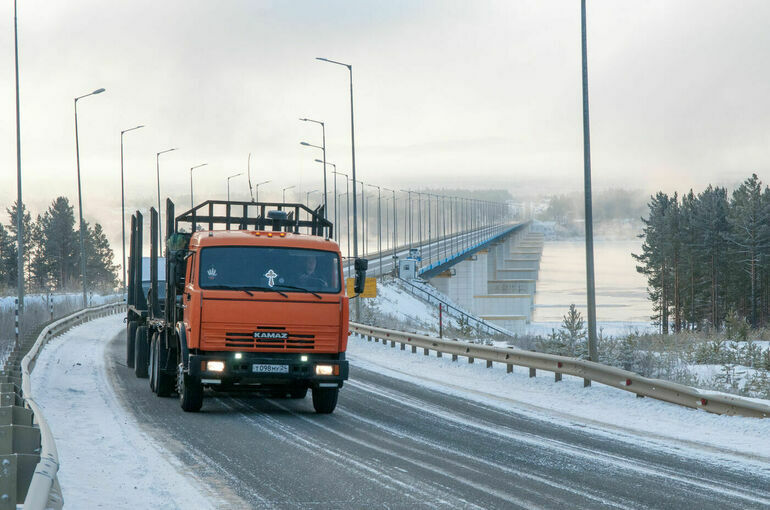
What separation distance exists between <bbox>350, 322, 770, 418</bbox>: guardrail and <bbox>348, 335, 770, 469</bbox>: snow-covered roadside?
0.13 m

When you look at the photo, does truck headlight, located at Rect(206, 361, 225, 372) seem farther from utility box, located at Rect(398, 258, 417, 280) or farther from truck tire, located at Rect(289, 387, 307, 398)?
utility box, located at Rect(398, 258, 417, 280)

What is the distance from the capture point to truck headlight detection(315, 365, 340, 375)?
12.9 meters

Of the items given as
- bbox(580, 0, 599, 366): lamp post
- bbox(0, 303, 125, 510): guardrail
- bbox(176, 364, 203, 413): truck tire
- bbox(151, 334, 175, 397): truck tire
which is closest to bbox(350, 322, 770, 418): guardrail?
bbox(580, 0, 599, 366): lamp post

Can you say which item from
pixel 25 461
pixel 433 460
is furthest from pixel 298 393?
pixel 25 461

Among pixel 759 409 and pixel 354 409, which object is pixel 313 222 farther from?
pixel 759 409

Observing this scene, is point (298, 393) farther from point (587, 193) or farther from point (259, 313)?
point (587, 193)

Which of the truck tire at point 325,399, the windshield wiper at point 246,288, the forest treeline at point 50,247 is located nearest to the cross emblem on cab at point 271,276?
the windshield wiper at point 246,288

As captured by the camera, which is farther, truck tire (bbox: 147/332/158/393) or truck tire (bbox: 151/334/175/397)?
truck tire (bbox: 147/332/158/393)

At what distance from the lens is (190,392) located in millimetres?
13328

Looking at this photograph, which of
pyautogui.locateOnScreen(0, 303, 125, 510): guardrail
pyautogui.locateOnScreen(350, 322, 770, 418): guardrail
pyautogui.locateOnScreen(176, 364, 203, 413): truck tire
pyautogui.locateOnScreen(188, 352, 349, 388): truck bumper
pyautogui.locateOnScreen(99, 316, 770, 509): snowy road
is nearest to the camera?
pyautogui.locateOnScreen(0, 303, 125, 510): guardrail

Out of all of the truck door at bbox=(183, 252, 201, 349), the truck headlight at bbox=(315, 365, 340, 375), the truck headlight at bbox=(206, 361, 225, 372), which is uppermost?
the truck door at bbox=(183, 252, 201, 349)

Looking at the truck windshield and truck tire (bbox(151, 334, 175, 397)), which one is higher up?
the truck windshield

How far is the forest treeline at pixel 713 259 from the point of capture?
81.9m

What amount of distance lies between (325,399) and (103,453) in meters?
4.27
